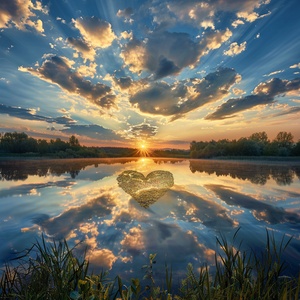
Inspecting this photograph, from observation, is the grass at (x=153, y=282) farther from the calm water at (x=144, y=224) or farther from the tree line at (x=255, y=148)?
the tree line at (x=255, y=148)

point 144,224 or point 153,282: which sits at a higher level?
point 153,282

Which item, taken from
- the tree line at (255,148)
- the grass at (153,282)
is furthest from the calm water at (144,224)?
the tree line at (255,148)

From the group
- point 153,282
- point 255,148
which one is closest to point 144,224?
point 153,282

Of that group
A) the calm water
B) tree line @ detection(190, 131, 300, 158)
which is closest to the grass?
the calm water

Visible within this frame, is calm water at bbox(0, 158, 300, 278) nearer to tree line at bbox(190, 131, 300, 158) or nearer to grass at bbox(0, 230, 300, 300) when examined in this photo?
grass at bbox(0, 230, 300, 300)

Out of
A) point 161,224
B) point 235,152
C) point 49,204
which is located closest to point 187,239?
point 161,224

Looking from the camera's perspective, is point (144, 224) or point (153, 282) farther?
point (144, 224)

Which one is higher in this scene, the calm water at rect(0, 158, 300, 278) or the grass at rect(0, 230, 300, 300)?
the grass at rect(0, 230, 300, 300)

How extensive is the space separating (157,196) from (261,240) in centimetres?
822

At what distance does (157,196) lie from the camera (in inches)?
587

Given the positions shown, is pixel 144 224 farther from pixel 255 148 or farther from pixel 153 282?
pixel 255 148

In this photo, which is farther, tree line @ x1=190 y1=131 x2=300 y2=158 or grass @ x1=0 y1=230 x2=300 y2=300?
tree line @ x1=190 y1=131 x2=300 y2=158

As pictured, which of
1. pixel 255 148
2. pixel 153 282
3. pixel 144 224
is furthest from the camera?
pixel 255 148

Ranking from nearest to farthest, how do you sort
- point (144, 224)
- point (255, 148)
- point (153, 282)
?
point (153, 282), point (144, 224), point (255, 148)
